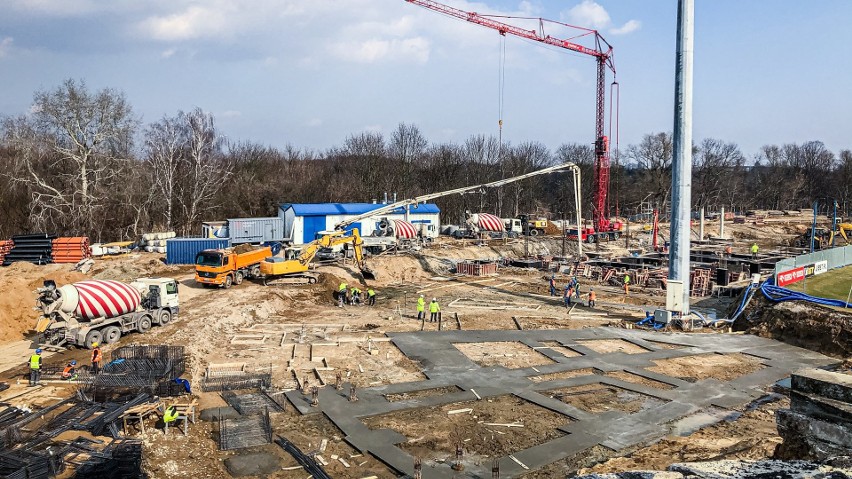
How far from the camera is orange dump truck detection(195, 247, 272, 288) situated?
3319 cm

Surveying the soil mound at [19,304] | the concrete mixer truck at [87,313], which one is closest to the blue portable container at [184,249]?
the soil mound at [19,304]

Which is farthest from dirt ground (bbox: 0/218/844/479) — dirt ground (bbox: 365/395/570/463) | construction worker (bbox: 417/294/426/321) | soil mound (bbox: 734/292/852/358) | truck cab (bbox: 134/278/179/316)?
soil mound (bbox: 734/292/852/358)

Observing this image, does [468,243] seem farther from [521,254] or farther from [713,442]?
[713,442]

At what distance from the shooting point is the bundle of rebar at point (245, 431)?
14.3 m

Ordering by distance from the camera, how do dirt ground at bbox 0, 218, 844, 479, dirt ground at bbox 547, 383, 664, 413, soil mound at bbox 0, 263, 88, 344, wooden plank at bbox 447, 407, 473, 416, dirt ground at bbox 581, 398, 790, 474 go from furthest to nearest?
soil mound at bbox 0, 263, 88, 344
dirt ground at bbox 547, 383, 664, 413
wooden plank at bbox 447, 407, 473, 416
dirt ground at bbox 0, 218, 844, 479
dirt ground at bbox 581, 398, 790, 474

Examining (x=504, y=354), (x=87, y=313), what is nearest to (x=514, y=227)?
(x=504, y=354)

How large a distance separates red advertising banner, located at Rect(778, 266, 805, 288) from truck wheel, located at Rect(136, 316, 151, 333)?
31.0m

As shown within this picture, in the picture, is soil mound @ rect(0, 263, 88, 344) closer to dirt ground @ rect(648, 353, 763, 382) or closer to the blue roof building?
the blue roof building

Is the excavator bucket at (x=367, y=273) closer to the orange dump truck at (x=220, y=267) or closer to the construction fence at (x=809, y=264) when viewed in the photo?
the orange dump truck at (x=220, y=267)

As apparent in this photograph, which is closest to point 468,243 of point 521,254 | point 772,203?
point 521,254

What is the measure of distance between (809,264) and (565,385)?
23087mm

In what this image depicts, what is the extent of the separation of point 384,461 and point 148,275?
3013 cm

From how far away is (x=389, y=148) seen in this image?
94.0m

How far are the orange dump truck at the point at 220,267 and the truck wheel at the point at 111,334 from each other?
985 cm
